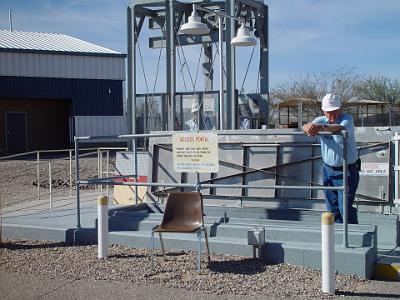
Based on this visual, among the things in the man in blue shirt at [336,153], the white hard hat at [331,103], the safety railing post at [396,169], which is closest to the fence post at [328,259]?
the man in blue shirt at [336,153]

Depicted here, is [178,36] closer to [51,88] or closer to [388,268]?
[388,268]

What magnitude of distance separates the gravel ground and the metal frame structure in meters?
6.75

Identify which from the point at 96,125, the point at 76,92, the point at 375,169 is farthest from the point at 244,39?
the point at 96,125

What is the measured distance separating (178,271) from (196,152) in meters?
1.68

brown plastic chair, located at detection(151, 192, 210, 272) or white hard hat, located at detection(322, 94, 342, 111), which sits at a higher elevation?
white hard hat, located at detection(322, 94, 342, 111)

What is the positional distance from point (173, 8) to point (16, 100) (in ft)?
73.2

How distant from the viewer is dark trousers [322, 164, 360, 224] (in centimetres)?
799

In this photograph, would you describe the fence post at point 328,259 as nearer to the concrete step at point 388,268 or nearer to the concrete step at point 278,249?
the concrete step at point 278,249

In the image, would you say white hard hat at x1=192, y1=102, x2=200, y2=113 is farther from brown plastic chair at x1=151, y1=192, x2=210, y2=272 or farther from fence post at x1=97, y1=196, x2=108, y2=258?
fence post at x1=97, y1=196, x2=108, y2=258

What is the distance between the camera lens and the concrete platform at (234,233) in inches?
288

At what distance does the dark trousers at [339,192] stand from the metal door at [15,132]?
29133 mm

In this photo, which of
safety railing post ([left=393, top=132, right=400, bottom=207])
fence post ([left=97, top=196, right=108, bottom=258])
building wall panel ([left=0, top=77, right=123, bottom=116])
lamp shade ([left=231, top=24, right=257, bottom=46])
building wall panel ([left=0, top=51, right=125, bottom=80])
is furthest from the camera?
building wall panel ([left=0, top=77, right=123, bottom=116])

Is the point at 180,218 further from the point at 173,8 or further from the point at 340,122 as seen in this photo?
the point at 173,8

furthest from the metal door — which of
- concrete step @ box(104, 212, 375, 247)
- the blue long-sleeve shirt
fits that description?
the blue long-sleeve shirt
